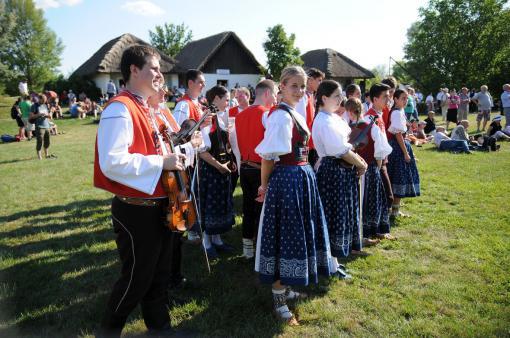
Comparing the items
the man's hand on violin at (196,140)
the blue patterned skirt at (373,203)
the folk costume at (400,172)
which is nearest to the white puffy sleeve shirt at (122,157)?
the man's hand on violin at (196,140)

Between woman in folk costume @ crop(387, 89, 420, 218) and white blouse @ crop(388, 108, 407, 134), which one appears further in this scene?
woman in folk costume @ crop(387, 89, 420, 218)

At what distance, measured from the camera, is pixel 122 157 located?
6.89 ft

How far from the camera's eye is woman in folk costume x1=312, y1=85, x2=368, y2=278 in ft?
11.3

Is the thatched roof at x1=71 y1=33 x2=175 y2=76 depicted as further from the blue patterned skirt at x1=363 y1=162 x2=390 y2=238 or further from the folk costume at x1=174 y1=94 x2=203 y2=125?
the blue patterned skirt at x1=363 y1=162 x2=390 y2=238

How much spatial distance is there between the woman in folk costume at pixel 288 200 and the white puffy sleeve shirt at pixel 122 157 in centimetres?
98

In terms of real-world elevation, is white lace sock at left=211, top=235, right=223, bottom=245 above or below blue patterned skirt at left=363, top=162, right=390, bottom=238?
below

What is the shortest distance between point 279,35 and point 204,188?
96.0 ft

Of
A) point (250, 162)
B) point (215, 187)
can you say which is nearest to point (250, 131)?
point (250, 162)

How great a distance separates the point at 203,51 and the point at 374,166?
33.4 m

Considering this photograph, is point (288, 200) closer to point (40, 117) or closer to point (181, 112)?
point (181, 112)

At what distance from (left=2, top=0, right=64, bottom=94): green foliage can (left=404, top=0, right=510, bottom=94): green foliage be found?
129 ft

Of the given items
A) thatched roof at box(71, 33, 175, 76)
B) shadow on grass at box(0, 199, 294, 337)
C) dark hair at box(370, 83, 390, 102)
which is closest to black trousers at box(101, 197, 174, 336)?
shadow on grass at box(0, 199, 294, 337)

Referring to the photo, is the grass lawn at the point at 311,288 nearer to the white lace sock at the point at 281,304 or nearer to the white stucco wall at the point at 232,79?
the white lace sock at the point at 281,304

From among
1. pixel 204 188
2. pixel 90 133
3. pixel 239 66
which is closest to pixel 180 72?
pixel 239 66
